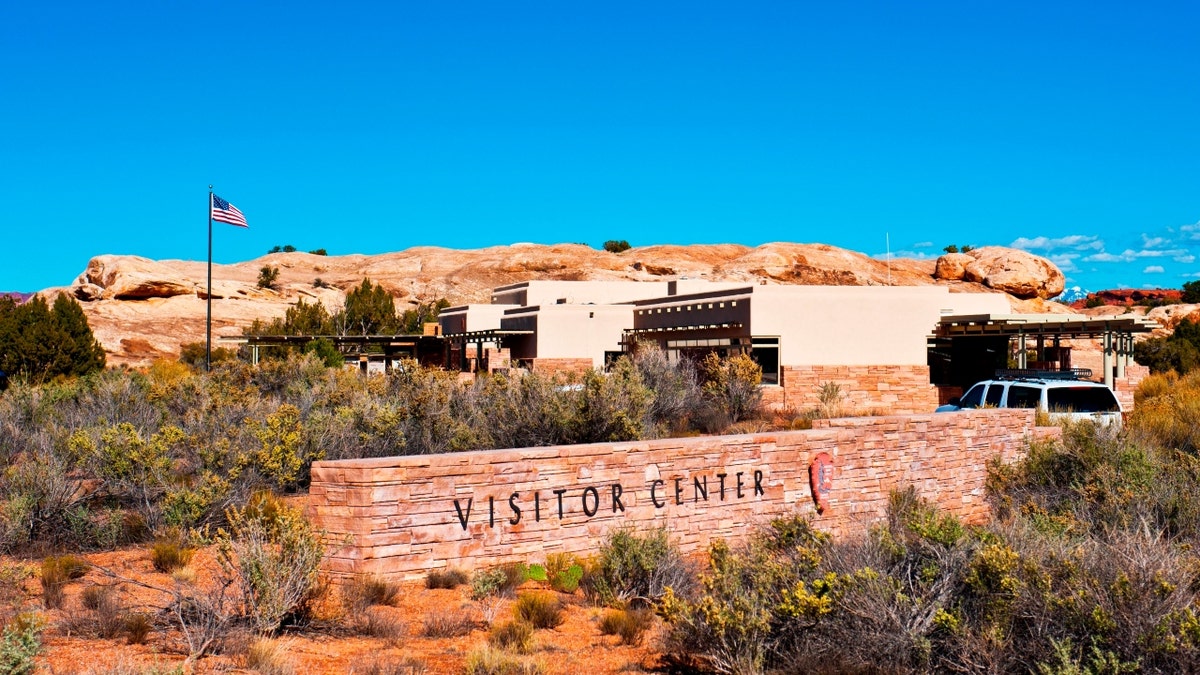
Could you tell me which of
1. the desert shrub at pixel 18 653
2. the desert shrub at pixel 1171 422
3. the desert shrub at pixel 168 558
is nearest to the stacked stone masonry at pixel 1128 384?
the desert shrub at pixel 1171 422

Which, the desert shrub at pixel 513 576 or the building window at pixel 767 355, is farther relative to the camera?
the building window at pixel 767 355

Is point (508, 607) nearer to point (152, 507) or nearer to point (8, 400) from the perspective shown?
point (152, 507)

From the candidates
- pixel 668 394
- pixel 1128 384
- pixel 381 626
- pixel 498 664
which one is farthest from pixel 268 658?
pixel 1128 384

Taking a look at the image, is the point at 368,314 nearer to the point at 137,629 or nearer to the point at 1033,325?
the point at 1033,325

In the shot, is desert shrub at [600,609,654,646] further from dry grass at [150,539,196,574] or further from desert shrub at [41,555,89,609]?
desert shrub at [41,555,89,609]

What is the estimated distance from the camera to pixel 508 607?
29.3ft

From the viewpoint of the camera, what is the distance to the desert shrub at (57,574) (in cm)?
857

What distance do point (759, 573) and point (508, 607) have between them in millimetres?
2626

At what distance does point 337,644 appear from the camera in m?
7.73

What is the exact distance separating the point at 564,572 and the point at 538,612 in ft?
4.85

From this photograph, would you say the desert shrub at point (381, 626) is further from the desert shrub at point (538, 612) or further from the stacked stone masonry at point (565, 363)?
the stacked stone masonry at point (565, 363)

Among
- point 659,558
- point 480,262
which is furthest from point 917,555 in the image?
point 480,262

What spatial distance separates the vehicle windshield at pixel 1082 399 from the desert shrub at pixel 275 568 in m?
13.7

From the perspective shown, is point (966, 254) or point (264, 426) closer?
point (264, 426)
